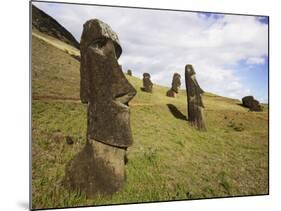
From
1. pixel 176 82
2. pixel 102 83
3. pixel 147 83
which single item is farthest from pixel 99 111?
pixel 176 82

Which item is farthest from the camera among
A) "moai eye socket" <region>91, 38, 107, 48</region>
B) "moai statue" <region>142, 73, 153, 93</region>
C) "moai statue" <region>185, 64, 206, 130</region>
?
"moai statue" <region>185, 64, 206, 130</region>

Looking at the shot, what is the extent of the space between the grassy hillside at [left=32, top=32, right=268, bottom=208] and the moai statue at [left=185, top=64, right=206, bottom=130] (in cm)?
Answer: 9

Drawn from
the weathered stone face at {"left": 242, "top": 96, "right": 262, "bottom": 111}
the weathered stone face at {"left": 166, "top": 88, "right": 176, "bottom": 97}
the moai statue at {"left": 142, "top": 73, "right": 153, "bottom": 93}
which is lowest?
the weathered stone face at {"left": 242, "top": 96, "right": 262, "bottom": 111}

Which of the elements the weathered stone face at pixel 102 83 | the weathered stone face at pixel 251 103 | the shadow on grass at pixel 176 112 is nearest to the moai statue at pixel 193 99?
the shadow on grass at pixel 176 112

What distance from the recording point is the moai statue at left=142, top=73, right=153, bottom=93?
6.19m

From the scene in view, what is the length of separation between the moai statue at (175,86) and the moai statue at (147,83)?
A: 237 millimetres

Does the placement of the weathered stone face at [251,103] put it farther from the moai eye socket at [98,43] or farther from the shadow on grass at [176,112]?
the moai eye socket at [98,43]

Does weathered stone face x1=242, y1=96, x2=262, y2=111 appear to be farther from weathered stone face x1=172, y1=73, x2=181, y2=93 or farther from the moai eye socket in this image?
the moai eye socket

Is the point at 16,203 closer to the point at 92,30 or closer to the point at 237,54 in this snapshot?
the point at 92,30

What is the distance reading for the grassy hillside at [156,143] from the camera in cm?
573

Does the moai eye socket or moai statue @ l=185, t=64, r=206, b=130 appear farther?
moai statue @ l=185, t=64, r=206, b=130

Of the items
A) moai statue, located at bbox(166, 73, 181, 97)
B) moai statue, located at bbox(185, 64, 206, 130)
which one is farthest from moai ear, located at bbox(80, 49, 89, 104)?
moai statue, located at bbox(185, 64, 206, 130)

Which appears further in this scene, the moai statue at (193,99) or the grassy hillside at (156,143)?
the moai statue at (193,99)
